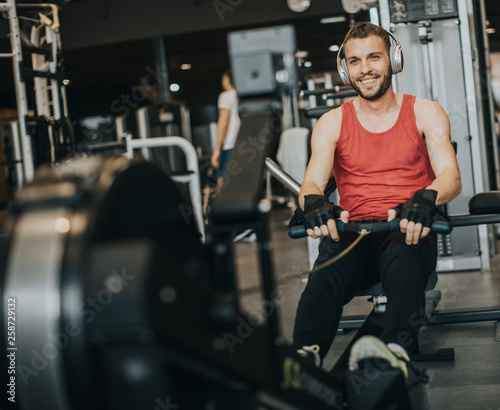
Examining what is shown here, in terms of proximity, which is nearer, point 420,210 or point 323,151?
point 420,210

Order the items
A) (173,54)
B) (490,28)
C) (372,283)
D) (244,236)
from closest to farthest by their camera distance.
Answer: (372,283), (244,236), (490,28), (173,54)

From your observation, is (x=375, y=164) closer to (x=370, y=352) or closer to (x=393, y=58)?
(x=393, y=58)

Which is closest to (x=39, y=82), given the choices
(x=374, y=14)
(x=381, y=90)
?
(x=374, y=14)

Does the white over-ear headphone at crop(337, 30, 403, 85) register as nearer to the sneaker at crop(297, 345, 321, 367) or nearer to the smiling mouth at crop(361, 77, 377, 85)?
the smiling mouth at crop(361, 77, 377, 85)

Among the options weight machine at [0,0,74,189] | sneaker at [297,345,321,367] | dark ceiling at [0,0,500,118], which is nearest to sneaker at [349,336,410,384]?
sneaker at [297,345,321,367]

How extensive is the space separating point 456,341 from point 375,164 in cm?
82

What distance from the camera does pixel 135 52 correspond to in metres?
12.7

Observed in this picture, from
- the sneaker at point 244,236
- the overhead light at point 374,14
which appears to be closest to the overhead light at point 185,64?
the sneaker at point 244,236

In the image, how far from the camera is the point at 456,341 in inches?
98.5

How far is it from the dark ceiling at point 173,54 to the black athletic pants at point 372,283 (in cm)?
746

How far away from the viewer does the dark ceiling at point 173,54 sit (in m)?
9.60

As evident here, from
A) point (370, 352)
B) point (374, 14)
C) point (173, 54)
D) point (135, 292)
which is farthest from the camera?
point (173, 54)

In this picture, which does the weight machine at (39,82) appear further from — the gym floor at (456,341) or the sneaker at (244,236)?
the gym floor at (456,341)

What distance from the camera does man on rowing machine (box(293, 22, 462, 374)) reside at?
184 centimetres
